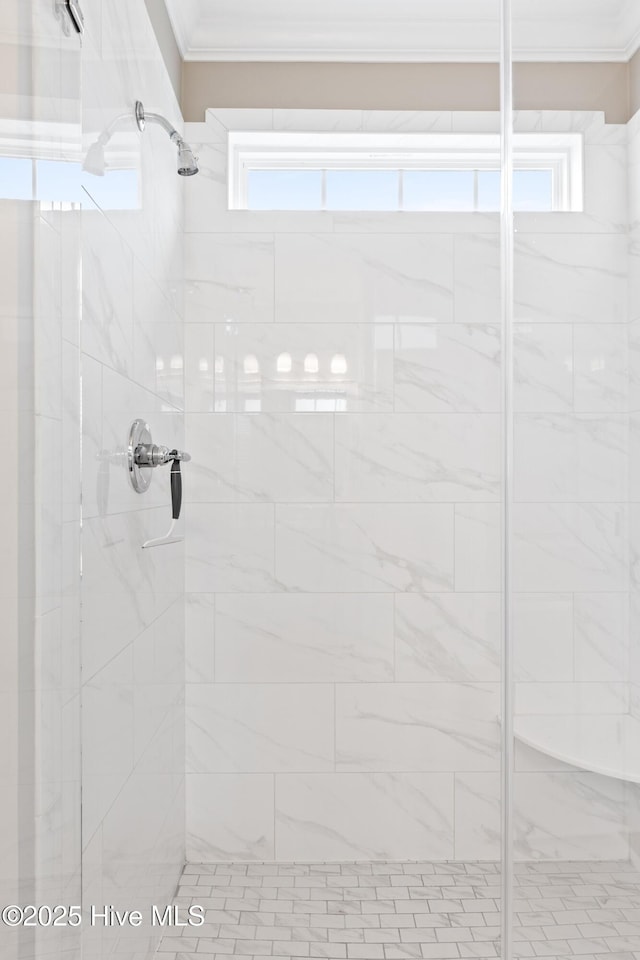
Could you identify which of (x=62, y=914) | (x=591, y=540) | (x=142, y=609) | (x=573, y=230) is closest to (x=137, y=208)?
(x=142, y=609)

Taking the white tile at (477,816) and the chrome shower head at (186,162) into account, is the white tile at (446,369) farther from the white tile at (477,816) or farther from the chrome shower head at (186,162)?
the white tile at (477,816)

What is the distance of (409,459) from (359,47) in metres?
1.35

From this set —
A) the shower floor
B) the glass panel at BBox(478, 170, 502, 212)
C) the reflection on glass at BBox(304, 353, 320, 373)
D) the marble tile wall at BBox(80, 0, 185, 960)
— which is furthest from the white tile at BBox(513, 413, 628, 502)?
the glass panel at BBox(478, 170, 502, 212)

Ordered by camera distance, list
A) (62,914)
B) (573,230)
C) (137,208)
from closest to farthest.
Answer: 1. (62,914)
2. (573,230)
3. (137,208)

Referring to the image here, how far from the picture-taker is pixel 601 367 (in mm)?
1009

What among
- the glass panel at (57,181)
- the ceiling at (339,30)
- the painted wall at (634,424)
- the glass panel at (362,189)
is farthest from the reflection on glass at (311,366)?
the painted wall at (634,424)

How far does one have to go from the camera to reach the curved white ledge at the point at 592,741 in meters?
0.94

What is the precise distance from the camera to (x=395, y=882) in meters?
2.31

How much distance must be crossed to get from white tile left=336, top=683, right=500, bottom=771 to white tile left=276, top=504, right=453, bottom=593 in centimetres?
33

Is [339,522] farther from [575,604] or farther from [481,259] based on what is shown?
[575,604]

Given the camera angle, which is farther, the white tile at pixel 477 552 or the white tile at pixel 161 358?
the white tile at pixel 477 552

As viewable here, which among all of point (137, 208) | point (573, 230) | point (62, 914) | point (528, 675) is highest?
point (137, 208)

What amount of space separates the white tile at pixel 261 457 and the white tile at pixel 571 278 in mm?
1257

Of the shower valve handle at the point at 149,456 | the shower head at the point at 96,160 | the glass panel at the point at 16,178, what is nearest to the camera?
the glass panel at the point at 16,178
